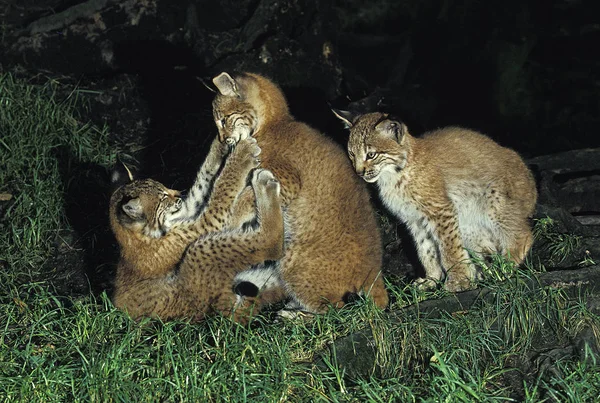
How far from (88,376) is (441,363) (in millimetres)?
2062

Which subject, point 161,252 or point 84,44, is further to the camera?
point 84,44

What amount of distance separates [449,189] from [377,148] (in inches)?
28.0

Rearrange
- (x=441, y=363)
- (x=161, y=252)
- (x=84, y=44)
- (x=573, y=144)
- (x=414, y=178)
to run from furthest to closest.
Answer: (x=84, y=44) < (x=573, y=144) < (x=414, y=178) < (x=161, y=252) < (x=441, y=363)

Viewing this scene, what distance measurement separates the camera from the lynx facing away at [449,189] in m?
7.39

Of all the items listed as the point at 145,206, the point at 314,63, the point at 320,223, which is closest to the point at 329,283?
the point at 320,223

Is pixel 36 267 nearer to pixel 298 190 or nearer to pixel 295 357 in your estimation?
pixel 298 190

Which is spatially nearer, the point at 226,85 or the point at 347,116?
the point at 226,85

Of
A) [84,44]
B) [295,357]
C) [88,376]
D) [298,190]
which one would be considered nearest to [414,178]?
[298,190]

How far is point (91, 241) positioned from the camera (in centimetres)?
863

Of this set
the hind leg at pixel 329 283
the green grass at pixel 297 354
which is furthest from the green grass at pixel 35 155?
the hind leg at pixel 329 283

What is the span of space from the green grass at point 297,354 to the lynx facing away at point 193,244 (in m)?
0.17

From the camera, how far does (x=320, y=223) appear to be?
7.08 meters

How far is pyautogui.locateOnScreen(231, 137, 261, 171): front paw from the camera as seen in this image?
7230 millimetres

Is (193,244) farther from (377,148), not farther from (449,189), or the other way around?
(449,189)
